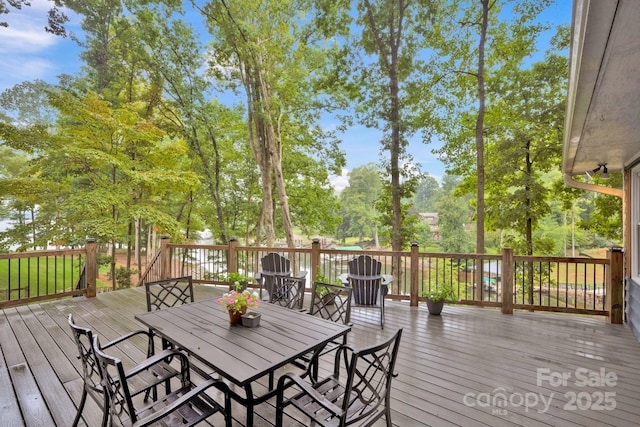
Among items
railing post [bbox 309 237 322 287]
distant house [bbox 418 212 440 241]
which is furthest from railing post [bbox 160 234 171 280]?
distant house [bbox 418 212 440 241]

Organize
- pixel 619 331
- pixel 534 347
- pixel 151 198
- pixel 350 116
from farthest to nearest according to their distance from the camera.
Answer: pixel 350 116, pixel 151 198, pixel 619 331, pixel 534 347

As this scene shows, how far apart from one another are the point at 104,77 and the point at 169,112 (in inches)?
82.4

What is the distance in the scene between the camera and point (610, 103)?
2207mm

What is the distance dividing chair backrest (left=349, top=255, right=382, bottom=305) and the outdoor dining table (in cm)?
175

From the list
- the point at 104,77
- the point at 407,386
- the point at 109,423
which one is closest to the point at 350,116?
the point at 104,77

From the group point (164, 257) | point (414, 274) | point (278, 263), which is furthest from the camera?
point (164, 257)

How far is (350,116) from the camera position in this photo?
1045 centimetres

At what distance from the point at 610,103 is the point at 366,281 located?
317 centimetres

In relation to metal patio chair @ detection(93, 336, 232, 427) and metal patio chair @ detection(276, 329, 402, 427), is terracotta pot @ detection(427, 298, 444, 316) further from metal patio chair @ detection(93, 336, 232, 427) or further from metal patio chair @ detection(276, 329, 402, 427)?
metal patio chair @ detection(93, 336, 232, 427)

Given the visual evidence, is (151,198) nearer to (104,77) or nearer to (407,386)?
(104,77)

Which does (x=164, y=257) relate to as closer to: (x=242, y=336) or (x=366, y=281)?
(x=366, y=281)

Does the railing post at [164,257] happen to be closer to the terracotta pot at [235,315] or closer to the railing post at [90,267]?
the railing post at [90,267]

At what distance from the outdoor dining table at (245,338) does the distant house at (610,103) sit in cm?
227

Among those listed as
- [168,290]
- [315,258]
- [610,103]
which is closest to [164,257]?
[315,258]
